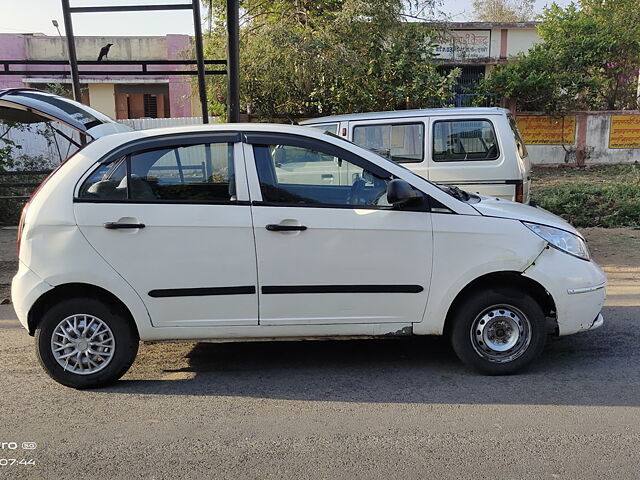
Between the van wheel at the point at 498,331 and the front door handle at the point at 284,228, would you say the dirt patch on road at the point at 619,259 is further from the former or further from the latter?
the front door handle at the point at 284,228

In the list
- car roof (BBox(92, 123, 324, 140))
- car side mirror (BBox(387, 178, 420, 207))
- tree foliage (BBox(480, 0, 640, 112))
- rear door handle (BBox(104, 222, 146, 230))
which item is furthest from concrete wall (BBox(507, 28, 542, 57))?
rear door handle (BBox(104, 222, 146, 230))

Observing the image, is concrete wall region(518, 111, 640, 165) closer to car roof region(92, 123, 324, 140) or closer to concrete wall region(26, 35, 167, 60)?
concrete wall region(26, 35, 167, 60)

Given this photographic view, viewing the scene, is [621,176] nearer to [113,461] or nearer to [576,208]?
[576,208]

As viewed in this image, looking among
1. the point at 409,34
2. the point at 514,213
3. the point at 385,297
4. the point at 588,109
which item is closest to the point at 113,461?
the point at 385,297

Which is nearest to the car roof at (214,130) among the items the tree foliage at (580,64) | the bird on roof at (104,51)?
the bird on roof at (104,51)

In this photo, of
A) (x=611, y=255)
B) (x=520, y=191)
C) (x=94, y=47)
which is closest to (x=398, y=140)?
(x=520, y=191)

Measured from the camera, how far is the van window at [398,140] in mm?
8023

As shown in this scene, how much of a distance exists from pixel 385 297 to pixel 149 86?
2302cm

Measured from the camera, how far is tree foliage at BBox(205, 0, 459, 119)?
1352 cm

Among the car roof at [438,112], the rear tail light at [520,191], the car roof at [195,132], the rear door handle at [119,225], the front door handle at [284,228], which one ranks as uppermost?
the car roof at [438,112]

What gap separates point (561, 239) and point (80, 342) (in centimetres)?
349

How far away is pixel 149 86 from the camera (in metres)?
25.1

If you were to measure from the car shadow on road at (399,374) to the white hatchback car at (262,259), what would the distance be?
0.26 meters

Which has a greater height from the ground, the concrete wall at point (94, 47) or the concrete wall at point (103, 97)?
the concrete wall at point (94, 47)
